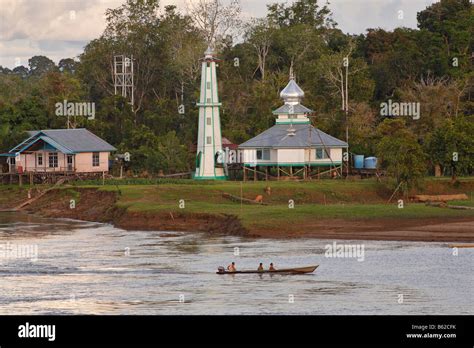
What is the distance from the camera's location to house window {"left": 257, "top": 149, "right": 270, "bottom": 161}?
96188 mm

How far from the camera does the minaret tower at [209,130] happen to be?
93188mm

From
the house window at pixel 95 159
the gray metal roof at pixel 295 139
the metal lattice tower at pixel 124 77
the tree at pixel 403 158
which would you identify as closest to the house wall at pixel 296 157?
the gray metal roof at pixel 295 139

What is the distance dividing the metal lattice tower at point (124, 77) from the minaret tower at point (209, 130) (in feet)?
80.0

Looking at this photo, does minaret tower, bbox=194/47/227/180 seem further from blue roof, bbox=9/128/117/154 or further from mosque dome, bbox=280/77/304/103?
blue roof, bbox=9/128/117/154

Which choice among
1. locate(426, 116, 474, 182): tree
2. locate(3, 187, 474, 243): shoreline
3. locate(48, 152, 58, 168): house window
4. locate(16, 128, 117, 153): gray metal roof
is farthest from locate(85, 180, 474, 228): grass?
locate(48, 152, 58, 168): house window

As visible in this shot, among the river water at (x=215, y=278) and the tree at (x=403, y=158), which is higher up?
the tree at (x=403, y=158)

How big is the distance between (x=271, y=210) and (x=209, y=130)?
19.5 meters

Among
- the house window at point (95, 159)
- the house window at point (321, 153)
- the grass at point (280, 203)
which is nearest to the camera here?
the grass at point (280, 203)

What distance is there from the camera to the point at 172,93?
12912cm

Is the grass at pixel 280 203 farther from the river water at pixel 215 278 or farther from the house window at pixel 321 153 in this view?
the house window at pixel 321 153

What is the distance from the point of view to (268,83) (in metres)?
115

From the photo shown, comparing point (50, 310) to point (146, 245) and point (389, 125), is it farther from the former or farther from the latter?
point (389, 125)

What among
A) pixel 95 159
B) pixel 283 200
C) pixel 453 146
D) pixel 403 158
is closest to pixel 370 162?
pixel 453 146
